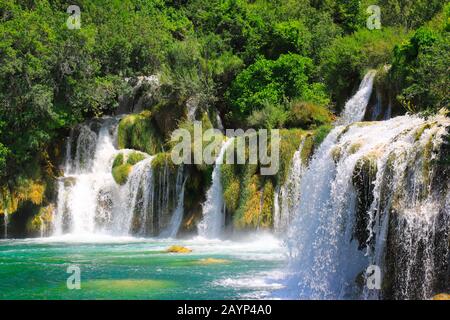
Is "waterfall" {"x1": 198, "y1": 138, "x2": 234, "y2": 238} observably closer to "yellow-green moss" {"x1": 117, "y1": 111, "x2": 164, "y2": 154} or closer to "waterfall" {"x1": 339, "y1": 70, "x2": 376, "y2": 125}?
"waterfall" {"x1": 339, "y1": 70, "x2": 376, "y2": 125}

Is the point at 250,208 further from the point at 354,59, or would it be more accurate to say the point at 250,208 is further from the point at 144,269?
the point at 354,59

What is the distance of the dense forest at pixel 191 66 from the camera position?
29.9 meters

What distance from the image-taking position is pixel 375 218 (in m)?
12.3

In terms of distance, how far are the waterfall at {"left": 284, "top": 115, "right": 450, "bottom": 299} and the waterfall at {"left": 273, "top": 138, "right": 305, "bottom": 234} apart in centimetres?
697

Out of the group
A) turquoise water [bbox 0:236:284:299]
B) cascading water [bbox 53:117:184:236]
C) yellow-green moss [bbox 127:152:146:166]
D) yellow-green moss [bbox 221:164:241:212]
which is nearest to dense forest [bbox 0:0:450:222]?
cascading water [bbox 53:117:184:236]

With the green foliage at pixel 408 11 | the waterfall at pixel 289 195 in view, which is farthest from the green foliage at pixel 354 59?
the waterfall at pixel 289 195

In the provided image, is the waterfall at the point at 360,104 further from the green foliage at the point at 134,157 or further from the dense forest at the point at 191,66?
the green foliage at the point at 134,157

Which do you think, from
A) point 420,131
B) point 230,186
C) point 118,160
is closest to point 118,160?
point 118,160

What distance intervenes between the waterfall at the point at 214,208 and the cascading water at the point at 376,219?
9593 millimetres

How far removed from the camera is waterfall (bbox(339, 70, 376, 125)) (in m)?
27.6

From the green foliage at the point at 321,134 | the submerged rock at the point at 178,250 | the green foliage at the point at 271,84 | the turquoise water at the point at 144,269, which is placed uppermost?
the green foliage at the point at 271,84

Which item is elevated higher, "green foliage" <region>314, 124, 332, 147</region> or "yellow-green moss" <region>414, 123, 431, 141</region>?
"green foliage" <region>314, 124, 332, 147</region>

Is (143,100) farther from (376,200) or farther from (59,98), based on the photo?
(376,200)

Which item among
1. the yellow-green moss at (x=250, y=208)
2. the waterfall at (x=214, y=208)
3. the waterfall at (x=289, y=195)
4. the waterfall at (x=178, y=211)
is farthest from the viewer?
the waterfall at (x=178, y=211)
